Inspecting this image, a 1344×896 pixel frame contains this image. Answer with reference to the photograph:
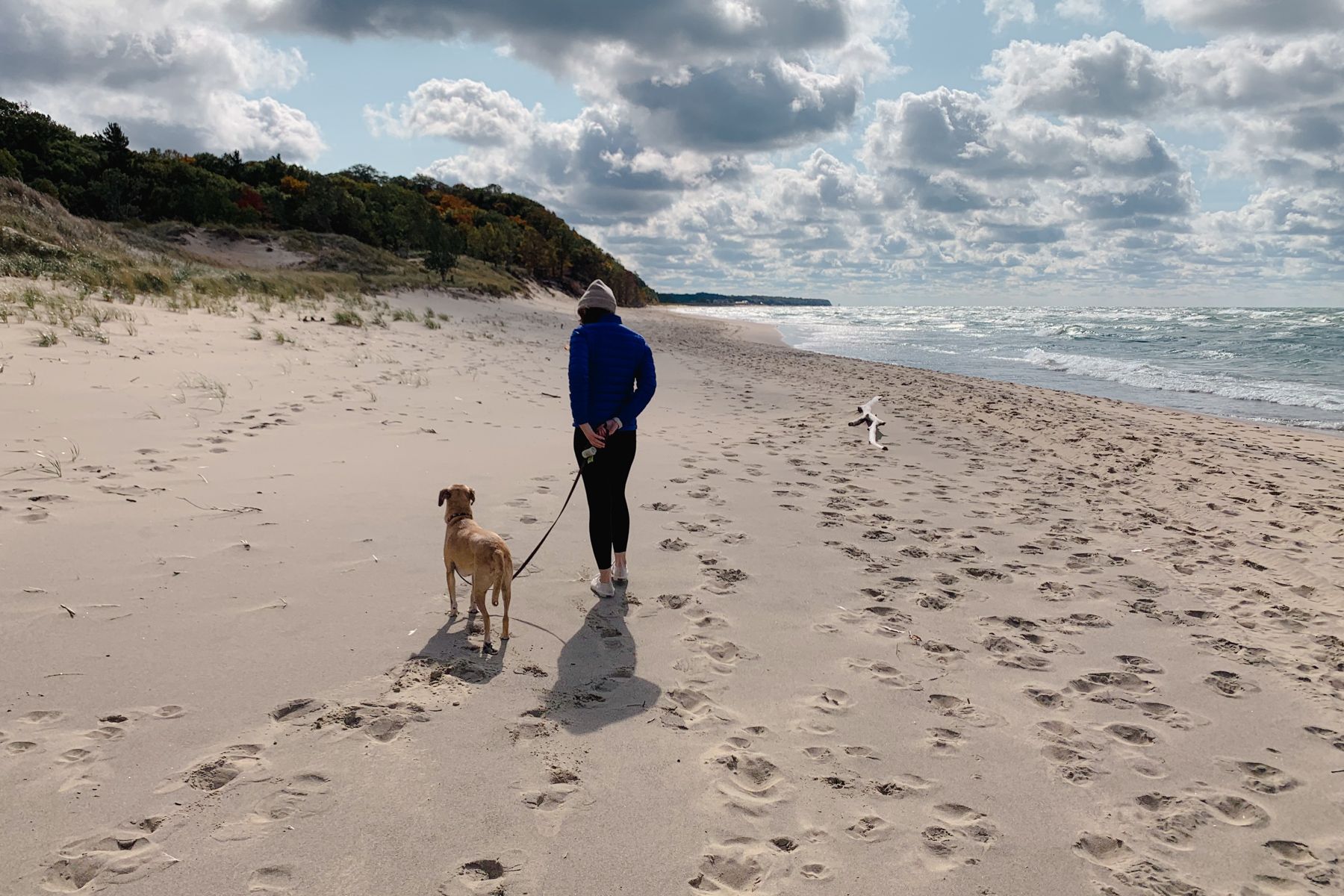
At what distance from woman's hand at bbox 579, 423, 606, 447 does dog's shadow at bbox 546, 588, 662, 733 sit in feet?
3.55

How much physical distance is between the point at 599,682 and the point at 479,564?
0.91 m

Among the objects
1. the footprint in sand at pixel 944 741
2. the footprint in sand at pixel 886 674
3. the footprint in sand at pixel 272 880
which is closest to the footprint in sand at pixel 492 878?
the footprint in sand at pixel 272 880

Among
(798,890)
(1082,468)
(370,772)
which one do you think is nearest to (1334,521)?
(1082,468)

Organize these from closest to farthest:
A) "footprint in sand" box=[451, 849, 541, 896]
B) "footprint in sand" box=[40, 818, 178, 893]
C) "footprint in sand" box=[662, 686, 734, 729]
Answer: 1. "footprint in sand" box=[40, 818, 178, 893]
2. "footprint in sand" box=[451, 849, 541, 896]
3. "footprint in sand" box=[662, 686, 734, 729]

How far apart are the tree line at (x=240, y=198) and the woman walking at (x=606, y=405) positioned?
37.0 metres

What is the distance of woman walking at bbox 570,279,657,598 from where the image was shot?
466 centimetres

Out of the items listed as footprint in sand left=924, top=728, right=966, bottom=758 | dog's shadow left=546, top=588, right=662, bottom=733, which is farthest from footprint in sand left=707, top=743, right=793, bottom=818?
footprint in sand left=924, top=728, right=966, bottom=758

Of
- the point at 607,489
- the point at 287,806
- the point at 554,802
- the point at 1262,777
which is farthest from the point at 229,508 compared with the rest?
the point at 1262,777

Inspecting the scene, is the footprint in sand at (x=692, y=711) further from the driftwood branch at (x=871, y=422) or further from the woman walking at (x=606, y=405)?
the driftwood branch at (x=871, y=422)

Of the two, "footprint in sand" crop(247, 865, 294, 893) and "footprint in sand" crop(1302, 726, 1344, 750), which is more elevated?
"footprint in sand" crop(1302, 726, 1344, 750)

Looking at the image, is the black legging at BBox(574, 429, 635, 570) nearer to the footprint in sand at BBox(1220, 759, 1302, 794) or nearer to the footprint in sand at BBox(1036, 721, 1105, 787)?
the footprint in sand at BBox(1036, 721, 1105, 787)

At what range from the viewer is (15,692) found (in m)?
3.16

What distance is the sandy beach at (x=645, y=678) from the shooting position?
2.59 m

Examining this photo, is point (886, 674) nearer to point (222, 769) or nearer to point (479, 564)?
point (479, 564)
